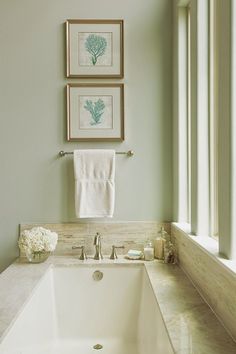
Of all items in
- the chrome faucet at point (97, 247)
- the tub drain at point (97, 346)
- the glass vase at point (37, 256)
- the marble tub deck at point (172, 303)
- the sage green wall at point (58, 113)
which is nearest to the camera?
the marble tub deck at point (172, 303)

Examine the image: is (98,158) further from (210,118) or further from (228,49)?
(228,49)

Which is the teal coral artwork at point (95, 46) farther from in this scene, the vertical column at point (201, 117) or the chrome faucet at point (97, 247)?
the chrome faucet at point (97, 247)

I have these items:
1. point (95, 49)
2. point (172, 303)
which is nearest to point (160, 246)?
point (172, 303)

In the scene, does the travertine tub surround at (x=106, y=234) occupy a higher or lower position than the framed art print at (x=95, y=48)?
Result: lower

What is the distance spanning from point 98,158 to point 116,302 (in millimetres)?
972

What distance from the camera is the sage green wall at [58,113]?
9.00 feet

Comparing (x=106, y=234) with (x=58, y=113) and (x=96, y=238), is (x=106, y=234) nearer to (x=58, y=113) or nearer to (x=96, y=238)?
(x=96, y=238)

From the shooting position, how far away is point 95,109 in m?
2.77

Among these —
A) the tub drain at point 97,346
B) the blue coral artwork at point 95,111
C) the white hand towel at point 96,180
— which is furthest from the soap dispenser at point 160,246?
the blue coral artwork at point 95,111

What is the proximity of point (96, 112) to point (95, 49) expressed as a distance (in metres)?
0.45

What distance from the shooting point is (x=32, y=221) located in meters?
2.75

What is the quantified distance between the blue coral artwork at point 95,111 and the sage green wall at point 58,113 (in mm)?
123

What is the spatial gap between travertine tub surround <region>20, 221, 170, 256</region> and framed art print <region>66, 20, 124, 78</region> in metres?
1.07

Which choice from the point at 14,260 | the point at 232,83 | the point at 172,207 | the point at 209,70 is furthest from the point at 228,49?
A: the point at 14,260
